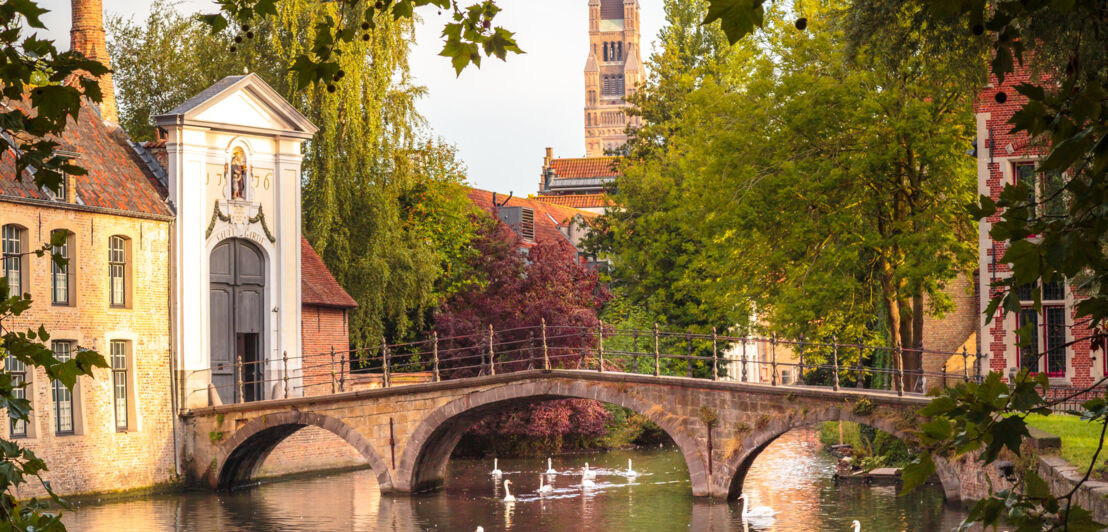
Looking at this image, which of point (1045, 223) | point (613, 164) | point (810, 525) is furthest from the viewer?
point (613, 164)

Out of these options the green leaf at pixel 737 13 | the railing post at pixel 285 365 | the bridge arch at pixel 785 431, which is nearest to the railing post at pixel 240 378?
the railing post at pixel 285 365

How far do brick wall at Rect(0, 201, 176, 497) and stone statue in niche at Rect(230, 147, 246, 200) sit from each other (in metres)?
1.63

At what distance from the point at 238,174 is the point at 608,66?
10639cm

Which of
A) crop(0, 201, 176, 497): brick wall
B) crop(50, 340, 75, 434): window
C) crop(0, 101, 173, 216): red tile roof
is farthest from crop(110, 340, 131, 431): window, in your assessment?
crop(0, 101, 173, 216): red tile roof

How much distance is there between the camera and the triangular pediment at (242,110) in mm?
24625

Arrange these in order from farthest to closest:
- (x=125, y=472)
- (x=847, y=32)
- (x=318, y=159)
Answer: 1. (x=318, y=159)
2. (x=125, y=472)
3. (x=847, y=32)

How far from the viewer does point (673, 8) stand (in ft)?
127

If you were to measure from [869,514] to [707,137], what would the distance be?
7.83 metres

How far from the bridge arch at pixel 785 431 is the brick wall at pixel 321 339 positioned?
858cm

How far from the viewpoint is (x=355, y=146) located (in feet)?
93.4

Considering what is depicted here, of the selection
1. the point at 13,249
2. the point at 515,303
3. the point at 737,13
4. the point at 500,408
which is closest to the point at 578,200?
the point at 515,303

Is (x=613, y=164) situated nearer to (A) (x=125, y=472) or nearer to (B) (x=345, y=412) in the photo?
(B) (x=345, y=412)

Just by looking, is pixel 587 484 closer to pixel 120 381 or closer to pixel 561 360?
pixel 561 360

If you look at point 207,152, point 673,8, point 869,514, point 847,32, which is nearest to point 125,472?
point 207,152
